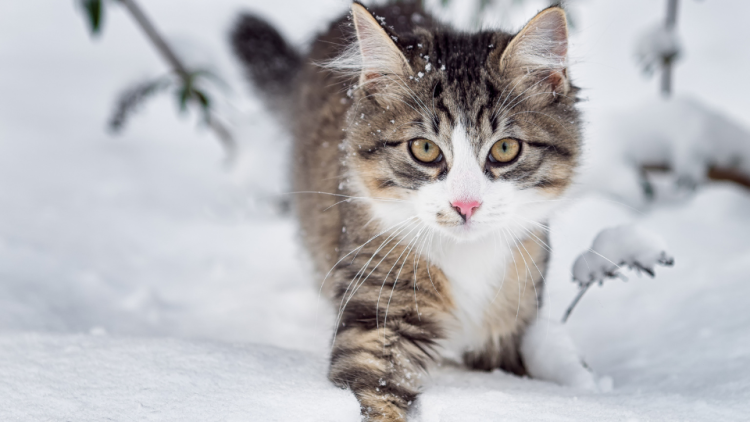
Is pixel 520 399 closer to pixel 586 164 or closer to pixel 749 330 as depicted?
pixel 586 164

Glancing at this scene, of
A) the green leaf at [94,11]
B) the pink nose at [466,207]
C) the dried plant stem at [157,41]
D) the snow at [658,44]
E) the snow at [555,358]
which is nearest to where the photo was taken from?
the pink nose at [466,207]

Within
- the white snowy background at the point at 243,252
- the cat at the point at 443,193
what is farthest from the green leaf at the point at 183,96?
the cat at the point at 443,193

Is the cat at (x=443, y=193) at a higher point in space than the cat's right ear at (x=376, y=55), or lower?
lower

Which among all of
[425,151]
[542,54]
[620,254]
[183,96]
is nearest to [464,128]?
[425,151]

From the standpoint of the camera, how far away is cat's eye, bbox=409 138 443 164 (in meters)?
1.24

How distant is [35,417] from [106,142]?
8.56 feet

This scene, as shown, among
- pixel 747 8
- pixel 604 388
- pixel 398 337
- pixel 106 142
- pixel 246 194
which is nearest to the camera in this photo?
pixel 398 337

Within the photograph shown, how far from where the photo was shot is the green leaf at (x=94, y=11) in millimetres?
2311

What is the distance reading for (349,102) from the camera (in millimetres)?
1696

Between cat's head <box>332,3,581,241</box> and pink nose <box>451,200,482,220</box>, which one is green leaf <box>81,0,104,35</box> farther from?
pink nose <box>451,200,482,220</box>

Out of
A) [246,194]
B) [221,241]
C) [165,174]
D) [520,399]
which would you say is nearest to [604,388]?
[520,399]

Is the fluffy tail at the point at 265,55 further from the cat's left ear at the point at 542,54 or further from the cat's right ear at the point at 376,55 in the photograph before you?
the cat's left ear at the point at 542,54

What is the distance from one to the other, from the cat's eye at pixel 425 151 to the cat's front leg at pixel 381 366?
1.25 ft

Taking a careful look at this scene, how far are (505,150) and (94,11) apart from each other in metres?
1.94
